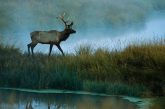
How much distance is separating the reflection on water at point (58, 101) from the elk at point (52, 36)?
68 centimetres

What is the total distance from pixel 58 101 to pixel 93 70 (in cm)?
61

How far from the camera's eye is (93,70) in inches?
238

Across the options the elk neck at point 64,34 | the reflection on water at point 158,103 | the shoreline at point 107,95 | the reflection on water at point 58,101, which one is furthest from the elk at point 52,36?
the reflection on water at point 158,103

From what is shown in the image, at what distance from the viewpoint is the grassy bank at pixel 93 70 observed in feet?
19.2

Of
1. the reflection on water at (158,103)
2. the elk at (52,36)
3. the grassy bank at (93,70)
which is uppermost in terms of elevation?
the elk at (52,36)

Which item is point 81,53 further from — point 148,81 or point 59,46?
point 148,81

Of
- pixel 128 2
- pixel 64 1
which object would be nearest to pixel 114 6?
pixel 128 2

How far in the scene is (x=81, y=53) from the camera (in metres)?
6.30

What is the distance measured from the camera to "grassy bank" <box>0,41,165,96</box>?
5.86m

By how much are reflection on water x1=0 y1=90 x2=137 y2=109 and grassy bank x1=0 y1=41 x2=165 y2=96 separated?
23 cm

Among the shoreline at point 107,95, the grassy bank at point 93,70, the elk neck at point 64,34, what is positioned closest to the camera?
the shoreline at point 107,95

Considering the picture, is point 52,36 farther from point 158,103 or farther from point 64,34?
point 158,103

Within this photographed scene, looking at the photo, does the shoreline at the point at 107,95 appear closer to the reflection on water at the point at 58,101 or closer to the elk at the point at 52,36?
the reflection on water at the point at 58,101

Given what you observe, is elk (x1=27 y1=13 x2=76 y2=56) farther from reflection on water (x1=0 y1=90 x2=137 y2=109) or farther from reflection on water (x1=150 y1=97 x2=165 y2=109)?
reflection on water (x1=150 y1=97 x2=165 y2=109)
